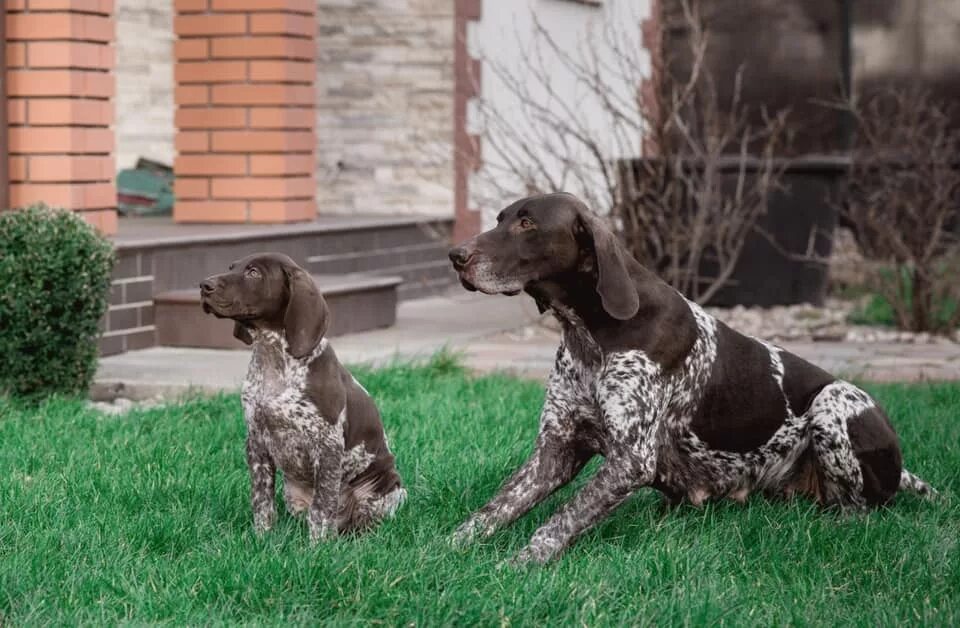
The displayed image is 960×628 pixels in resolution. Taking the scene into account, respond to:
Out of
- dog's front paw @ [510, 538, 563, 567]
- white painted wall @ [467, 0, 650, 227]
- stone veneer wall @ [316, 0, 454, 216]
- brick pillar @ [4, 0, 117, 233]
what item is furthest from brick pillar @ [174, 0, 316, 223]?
dog's front paw @ [510, 538, 563, 567]

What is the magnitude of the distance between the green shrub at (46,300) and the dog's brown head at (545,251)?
12.2 feet

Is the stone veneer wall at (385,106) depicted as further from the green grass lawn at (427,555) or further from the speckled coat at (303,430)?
the speckled coat at (303,430)

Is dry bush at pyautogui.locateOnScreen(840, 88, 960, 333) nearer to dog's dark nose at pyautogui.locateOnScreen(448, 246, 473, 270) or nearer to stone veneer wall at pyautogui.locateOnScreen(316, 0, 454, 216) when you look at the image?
stone veneer wall at pyautogui.locateOnScreen(316, 0, 454, 216)

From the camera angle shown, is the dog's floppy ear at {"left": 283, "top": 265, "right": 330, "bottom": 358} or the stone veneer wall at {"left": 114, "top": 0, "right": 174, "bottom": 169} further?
the stone veneer wall at {"left": 114, "top": 0, "right": 174, "bottom": 169}

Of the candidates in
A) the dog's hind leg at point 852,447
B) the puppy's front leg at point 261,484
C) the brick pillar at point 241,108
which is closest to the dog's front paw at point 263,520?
the puppy's front leg at point 261,484

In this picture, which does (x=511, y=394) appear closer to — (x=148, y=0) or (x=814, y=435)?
(x=814, y=435)

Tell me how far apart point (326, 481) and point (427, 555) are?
531 millimetres

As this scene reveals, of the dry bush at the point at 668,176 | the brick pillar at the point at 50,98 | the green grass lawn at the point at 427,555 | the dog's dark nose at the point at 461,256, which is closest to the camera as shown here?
the green grass lawn at the point at 427,555

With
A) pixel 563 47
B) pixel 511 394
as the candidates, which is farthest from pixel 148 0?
pixel 511 394

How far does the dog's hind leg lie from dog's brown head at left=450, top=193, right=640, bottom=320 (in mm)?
938

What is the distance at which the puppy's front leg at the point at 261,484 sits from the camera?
5.10 meters

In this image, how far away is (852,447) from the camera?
5.44 metres

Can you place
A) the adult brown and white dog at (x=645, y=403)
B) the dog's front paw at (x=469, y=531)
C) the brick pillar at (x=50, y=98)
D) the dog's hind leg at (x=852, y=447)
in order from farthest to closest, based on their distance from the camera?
→ the brick pillar at (x=50, y=98)
the dog's hind leg at (x=852, y=447)
the dog's front paw at (x=469, y=531)
the adult brown and white dog at (x=645, y=403)

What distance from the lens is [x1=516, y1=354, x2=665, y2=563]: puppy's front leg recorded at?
A: 4.93 m
